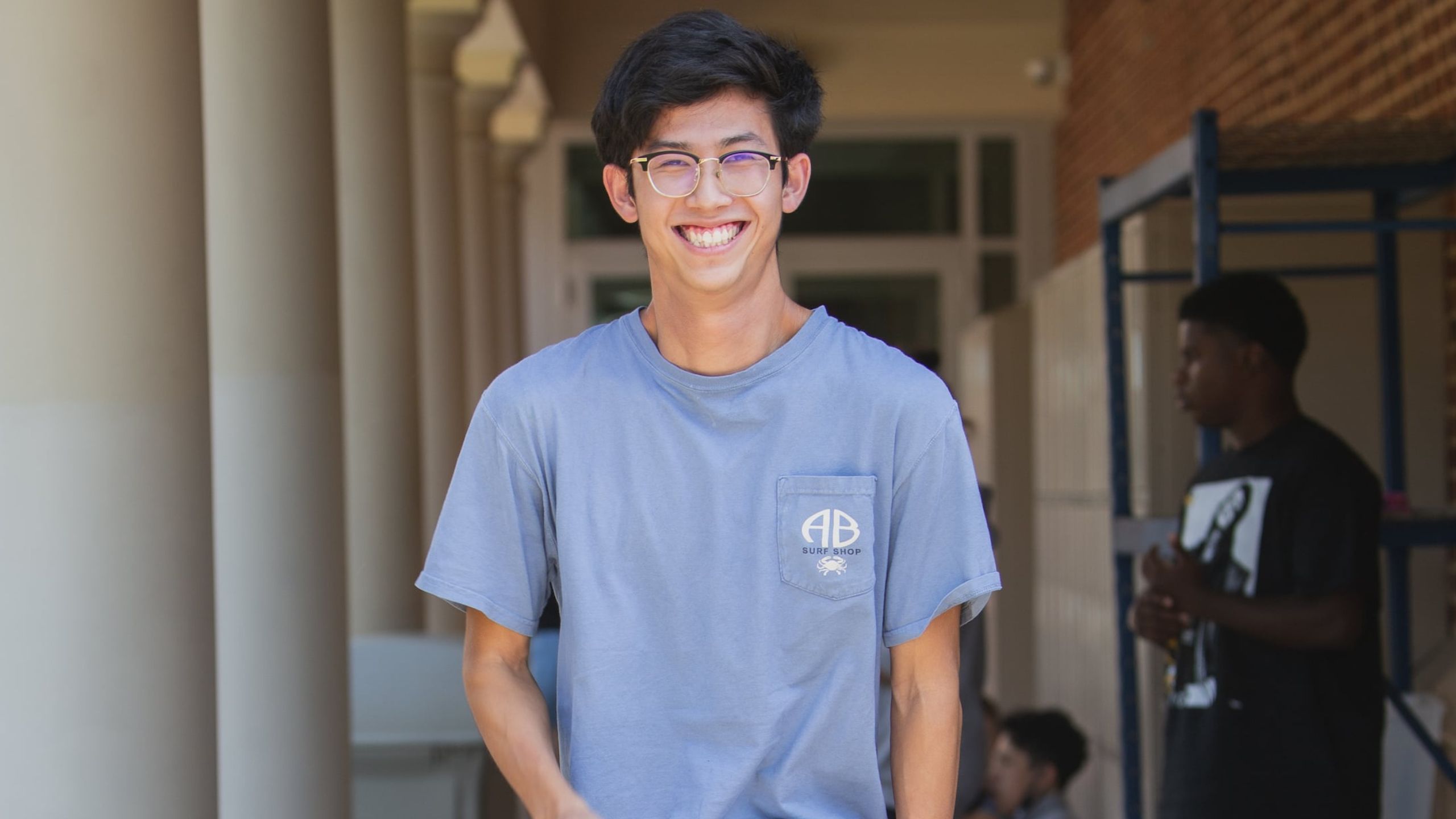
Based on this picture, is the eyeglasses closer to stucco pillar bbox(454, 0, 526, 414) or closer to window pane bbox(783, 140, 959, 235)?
stucco pillar bbox(454, 0, 526, 414)

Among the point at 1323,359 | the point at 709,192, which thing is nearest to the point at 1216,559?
the point at 1323,359

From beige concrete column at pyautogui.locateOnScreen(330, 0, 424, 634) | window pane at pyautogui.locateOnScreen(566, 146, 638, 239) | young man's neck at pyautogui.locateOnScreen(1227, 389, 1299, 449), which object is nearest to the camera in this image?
young man's neck at pyautogui.locateOnScreen(1227, 389, 1299, 449)

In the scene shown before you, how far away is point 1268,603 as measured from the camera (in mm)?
3182

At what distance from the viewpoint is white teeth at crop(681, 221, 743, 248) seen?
1593mm

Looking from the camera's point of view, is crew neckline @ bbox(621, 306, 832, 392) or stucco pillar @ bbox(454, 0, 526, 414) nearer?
crew neckline @ bbox(621, 306, 832, 392)

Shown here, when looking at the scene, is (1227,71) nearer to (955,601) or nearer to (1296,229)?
(1296,229)

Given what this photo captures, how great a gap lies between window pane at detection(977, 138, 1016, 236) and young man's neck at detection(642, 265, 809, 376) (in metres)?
10.5

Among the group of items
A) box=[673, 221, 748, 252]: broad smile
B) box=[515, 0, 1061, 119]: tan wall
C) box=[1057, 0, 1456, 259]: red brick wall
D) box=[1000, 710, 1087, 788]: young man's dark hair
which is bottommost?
box=[1000, 710, 1087, 788]: young man's dark hair

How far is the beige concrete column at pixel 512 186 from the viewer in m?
11.1

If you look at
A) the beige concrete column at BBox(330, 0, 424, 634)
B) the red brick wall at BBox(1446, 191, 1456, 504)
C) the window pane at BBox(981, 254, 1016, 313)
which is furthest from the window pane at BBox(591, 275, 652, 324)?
the red brick wall at BBox(1446, 191, 1456, 504)

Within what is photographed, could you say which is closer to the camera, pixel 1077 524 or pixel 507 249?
pixel 1077 524

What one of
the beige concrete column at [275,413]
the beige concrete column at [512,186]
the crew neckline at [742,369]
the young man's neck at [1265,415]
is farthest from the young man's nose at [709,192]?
the beige concrete column at [512,186]

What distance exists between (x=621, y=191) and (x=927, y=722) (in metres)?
0.60

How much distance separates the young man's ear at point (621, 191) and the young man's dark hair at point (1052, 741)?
3965 mm
